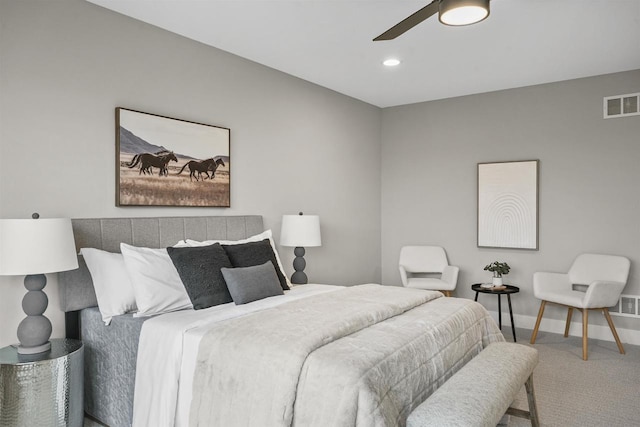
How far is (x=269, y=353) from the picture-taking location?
2072mm

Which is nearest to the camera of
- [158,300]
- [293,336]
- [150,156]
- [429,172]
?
[293,336]

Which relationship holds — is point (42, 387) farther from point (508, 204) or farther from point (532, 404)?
point (508, 204)

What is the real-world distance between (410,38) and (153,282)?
8.61 ft

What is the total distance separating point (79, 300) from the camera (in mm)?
2826

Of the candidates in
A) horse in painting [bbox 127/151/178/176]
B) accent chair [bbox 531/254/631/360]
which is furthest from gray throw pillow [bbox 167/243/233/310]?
accent chair [bbox 531/254/631/360]

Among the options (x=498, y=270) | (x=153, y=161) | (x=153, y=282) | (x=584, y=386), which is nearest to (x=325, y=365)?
(x=153, y=282)

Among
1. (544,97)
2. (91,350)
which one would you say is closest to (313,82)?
(544,97)

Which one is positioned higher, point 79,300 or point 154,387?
point 79,300

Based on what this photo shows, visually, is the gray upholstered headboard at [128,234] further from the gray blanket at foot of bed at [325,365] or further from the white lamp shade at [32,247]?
the gray blanket at foot of bed at [325,365]

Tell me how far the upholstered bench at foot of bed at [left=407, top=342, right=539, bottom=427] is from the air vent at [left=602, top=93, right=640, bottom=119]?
311 cm

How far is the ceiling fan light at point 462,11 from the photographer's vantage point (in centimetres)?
233

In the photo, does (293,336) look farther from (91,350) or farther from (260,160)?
(260,160)

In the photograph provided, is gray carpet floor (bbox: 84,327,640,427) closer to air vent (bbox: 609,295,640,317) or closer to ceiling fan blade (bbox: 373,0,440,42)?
air vent (bbox: 609,295,640,317)

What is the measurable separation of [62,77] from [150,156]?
74 cm
